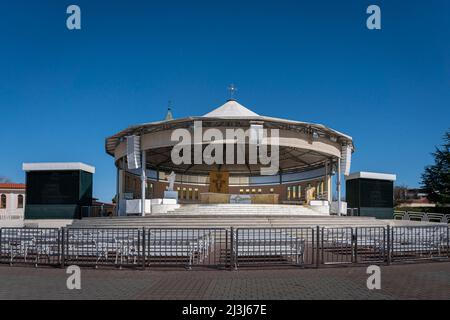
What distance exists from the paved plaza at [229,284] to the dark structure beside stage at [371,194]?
24053mm

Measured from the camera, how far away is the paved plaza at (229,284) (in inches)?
306

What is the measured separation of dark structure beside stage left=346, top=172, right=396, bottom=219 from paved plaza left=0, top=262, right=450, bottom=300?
24053mm

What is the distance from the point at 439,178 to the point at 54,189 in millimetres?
40896

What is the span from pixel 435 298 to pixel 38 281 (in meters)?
8.34

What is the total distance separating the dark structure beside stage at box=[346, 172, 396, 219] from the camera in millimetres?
34562

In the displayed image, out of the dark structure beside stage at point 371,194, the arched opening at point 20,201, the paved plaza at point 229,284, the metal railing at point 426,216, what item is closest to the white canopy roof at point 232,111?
the dark structure beside stage at point 371,194

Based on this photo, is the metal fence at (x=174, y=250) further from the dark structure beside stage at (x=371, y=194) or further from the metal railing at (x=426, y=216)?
the dark structure beside stage at (x=371, y=194)

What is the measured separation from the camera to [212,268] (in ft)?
36.1

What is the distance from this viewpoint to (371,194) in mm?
34875

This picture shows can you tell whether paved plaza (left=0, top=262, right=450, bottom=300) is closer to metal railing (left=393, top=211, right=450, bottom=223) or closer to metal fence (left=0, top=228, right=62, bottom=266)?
metal fence (left=0, top=228, right=62, bottom=266)

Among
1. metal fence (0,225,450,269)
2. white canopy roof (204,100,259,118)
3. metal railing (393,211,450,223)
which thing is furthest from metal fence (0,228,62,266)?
metal railing (393,211,450,223)
